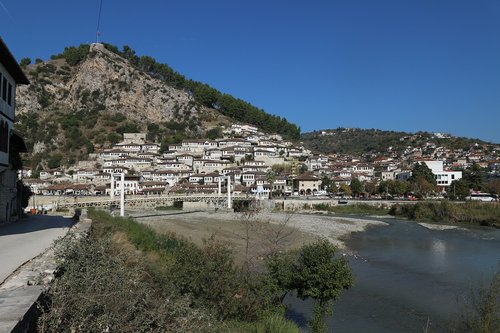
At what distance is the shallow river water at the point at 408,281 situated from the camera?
634 inches

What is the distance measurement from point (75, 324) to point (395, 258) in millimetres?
29658

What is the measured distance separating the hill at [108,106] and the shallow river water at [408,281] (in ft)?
334

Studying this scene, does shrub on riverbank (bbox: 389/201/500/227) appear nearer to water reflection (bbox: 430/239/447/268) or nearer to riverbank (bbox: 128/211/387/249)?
riverbank (bbox: 128/211/387/249)

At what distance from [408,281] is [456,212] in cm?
4889

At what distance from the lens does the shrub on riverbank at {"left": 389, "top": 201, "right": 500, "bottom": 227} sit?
2447 inches

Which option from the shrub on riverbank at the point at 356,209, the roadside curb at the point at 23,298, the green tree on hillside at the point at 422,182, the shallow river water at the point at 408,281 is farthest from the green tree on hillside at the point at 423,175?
the roadside curb at the point at 23,298

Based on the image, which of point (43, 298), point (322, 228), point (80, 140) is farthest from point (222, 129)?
point (43, 298)

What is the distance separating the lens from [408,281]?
912 inches

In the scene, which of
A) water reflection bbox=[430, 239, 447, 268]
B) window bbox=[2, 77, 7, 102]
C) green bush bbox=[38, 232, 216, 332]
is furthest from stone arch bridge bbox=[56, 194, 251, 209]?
green bush bbox=[38, 232, 216, 332]

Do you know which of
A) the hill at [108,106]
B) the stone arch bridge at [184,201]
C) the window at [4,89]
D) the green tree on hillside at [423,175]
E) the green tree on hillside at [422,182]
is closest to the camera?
the window at [4,89]

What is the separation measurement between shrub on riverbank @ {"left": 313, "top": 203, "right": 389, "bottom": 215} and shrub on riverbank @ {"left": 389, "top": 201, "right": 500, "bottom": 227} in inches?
252

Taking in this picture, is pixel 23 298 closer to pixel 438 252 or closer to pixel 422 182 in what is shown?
pixel 438 252

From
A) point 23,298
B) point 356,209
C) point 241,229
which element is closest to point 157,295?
point 23,298

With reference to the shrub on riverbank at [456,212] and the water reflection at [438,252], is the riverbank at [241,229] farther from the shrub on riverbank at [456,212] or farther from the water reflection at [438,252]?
the shrub on riverbank at [456,212]
